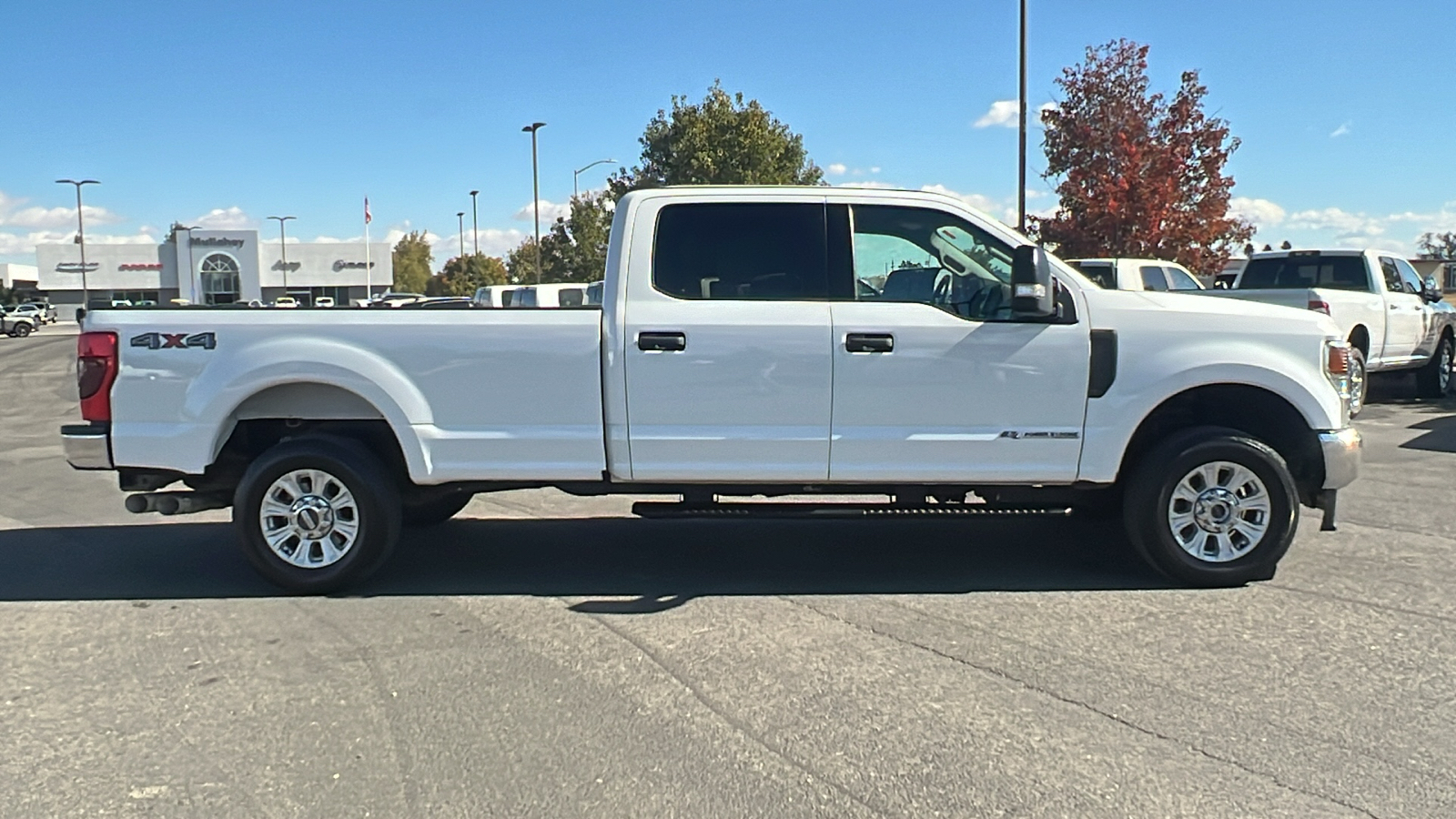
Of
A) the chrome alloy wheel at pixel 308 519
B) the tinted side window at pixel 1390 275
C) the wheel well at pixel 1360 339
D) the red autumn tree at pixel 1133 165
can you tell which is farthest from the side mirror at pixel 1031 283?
the red autumn tree at pixel 1133 165

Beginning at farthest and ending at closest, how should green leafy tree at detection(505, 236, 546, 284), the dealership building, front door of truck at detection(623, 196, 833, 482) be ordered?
the dealership building → green leafy tree at detection(505, 236, 546, 284) → front door of truck at detection(623, 196, 833, 482)

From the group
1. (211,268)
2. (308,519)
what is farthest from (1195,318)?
(211,268)

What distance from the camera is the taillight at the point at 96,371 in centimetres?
549

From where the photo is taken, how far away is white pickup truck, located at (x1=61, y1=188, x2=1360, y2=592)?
17.9ft

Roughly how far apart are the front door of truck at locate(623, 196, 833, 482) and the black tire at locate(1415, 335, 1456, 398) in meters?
12.8

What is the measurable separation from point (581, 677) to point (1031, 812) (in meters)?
1.90

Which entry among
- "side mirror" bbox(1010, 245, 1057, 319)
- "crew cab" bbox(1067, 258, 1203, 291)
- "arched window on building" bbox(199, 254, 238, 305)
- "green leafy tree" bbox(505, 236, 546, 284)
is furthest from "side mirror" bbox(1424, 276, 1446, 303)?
"arched window on building" bbox(199, 254, 238, 305)

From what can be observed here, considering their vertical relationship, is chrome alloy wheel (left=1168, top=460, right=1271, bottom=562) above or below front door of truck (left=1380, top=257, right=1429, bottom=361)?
below

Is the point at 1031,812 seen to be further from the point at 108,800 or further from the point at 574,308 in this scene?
the point at 574,308

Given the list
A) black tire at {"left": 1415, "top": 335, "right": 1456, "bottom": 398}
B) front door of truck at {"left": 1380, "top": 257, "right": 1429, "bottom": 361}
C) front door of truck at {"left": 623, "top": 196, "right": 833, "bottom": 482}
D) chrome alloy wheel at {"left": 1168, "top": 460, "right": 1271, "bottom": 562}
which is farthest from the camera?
black tire at {"left": 1415, "top": 335, "right": 1456, "bottom": 398}

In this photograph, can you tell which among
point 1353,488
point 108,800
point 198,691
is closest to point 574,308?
point 198,691

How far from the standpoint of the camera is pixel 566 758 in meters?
3.71

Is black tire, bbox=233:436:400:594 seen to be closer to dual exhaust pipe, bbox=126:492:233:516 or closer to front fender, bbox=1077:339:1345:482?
dual exhaust pipe, bbox=126:492:233:516

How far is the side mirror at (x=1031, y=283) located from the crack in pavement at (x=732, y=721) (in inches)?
96.6
